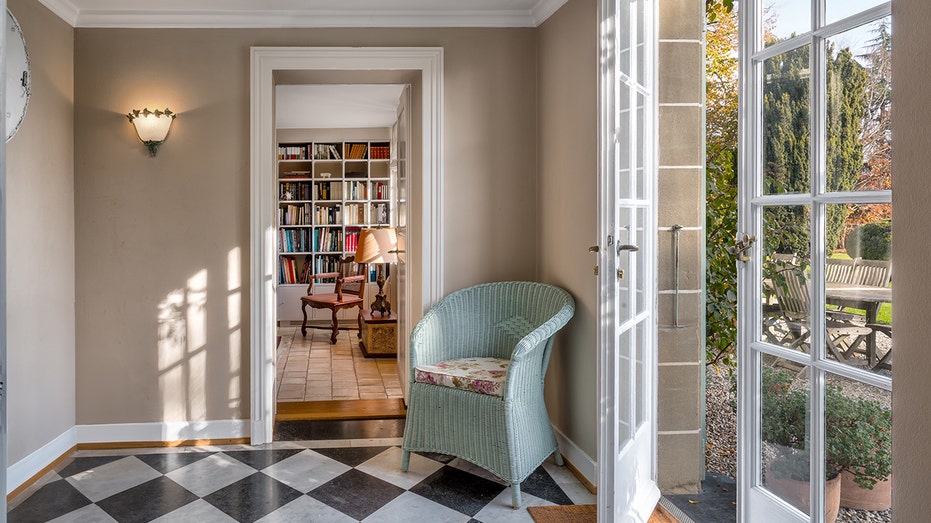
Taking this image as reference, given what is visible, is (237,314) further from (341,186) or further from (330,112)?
(341,186)

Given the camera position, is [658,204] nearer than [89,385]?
Yes

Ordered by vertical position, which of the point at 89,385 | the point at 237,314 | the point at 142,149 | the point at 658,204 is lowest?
the point at 89,385

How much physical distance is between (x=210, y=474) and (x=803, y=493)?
269cm

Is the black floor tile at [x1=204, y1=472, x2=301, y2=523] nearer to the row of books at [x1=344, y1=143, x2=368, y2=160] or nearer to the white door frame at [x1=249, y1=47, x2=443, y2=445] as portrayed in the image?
the white door frame at [x1=249, y1=47, x2=443, y2=445]

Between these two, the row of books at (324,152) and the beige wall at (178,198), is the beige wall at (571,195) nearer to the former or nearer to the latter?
the beige wall at (178,198)

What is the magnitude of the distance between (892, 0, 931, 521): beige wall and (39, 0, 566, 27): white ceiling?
8.32ft

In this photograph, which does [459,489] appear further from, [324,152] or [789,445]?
[324,152]

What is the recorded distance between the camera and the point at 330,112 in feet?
23.0

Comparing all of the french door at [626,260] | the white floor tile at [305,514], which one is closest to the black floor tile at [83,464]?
the white floor tile at [305,514]

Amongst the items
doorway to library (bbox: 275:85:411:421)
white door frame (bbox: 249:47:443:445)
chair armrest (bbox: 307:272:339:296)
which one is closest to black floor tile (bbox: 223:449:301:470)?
white door frame (bbox: 249:47:443:445)

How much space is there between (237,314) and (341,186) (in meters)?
4.67

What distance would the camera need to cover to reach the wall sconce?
360 cm

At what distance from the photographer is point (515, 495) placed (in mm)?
2922

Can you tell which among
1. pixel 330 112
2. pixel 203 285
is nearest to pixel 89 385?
pixel 203 285
